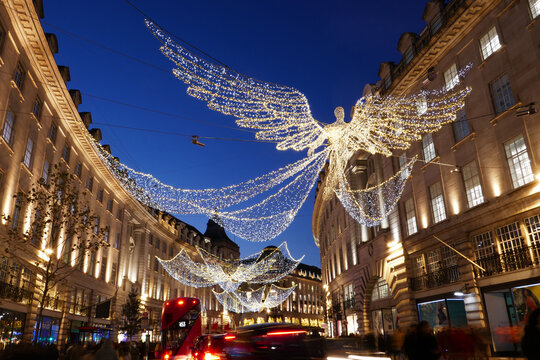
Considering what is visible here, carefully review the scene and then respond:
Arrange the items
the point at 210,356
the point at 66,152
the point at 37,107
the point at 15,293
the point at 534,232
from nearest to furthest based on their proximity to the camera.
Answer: the point at 210,356, the point at 534,232, the point at 15,293, the point at 37,107, the point at 66,152

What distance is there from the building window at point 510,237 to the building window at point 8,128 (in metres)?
24.8

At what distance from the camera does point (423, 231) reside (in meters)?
24.7

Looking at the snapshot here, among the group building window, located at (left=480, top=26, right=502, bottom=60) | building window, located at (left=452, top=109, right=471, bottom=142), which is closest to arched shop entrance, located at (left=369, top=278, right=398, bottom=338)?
building window, located at (left=452, top=109, right=471, bottom=142)

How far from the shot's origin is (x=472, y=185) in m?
21.1

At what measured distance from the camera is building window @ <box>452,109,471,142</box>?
71.4 feet

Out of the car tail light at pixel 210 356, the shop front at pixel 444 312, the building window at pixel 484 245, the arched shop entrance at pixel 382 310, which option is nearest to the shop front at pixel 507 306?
the building window at pixel 484 245

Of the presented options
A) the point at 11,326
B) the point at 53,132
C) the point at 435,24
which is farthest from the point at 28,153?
the point at 435,24

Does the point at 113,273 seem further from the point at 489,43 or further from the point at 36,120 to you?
the point at 489,43

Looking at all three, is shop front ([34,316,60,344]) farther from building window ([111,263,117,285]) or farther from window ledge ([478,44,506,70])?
window ledge ([478,44,506,70])

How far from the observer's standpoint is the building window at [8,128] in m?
22.2

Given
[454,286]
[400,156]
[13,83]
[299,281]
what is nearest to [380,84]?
[400,156]

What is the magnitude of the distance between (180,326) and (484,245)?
680 inches

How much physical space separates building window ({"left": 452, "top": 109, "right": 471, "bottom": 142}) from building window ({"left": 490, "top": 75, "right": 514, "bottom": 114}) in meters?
1.88

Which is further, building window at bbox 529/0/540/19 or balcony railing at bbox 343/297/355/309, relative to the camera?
balcony railing at bbox 343/297/355/309
